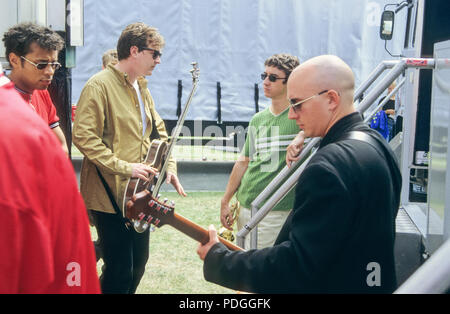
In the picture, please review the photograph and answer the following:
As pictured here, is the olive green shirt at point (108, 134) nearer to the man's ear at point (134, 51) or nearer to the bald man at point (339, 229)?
the man's ear at point (134, 51)

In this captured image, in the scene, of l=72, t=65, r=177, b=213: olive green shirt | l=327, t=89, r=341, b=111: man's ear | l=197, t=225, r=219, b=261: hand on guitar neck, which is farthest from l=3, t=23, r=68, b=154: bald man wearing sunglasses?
l=327, t=89, r=341, b=111: man's ear

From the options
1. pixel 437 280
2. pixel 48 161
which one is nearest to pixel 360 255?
pixel 437 280

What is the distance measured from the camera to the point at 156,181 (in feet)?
12.3

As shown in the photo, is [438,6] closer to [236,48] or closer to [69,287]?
[69,287]

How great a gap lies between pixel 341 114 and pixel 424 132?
2.50 metres

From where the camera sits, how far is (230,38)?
10.1 metres

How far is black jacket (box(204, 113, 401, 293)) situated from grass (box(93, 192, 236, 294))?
9.29ft

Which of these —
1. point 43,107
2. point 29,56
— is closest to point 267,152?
point 43,107

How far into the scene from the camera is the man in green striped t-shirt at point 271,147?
12.1 feet

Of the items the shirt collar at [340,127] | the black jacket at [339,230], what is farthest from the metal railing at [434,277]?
the shirt collar at [340,127]

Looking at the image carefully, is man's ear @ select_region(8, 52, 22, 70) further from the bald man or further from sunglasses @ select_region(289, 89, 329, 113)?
the bald man

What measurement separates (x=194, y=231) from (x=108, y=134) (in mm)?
1387

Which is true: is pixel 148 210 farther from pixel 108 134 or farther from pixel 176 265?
pixel 176 265

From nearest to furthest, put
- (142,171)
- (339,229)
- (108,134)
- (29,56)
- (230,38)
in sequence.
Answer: (339,229) < (29,56) < (142,171) < (108,134) < (230,38)
